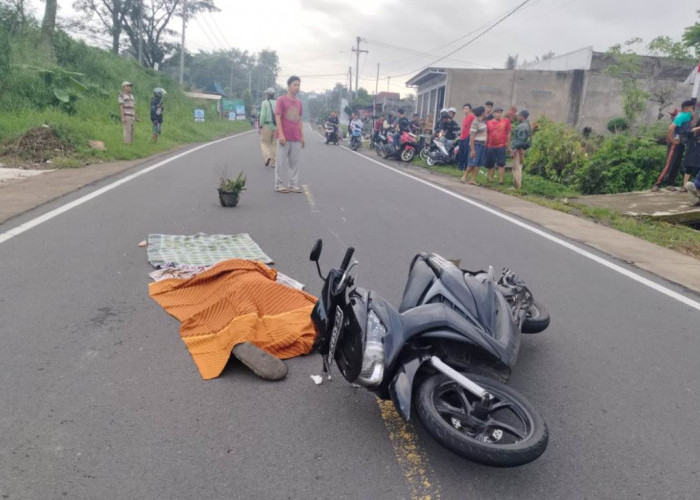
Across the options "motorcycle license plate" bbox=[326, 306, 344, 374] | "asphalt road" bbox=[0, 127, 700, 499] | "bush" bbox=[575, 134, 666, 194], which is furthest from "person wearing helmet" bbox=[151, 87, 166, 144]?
"motorcycle license plate" bbox=[326, 306, 344, 374]

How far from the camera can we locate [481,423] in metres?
2.66

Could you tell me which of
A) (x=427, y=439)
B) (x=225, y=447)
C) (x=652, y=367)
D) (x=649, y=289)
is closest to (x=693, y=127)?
(x=649, y=289)

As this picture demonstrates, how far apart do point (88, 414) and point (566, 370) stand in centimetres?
284

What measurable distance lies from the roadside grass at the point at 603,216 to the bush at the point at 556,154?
1.38 ft

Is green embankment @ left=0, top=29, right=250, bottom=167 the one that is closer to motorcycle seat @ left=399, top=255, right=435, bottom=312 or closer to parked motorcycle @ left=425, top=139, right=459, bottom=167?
parked motorcycle @ left=425, top=139, right=459, bottom=167

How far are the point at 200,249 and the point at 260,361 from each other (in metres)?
2.86

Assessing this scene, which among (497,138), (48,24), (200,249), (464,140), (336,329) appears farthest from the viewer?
(48,24)

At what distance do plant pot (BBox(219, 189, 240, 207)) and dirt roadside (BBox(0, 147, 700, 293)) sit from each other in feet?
7.92

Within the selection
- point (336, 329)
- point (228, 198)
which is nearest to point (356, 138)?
point (228, 198)

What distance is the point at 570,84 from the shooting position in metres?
30.7

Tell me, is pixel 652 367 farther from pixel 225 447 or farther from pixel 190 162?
pixel 190 162

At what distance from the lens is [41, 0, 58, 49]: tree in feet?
77.9

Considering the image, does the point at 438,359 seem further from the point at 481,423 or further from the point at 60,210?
the point at 60,210

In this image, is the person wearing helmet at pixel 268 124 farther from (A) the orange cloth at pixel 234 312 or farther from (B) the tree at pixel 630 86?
(B) the tree at pixel 630 86
